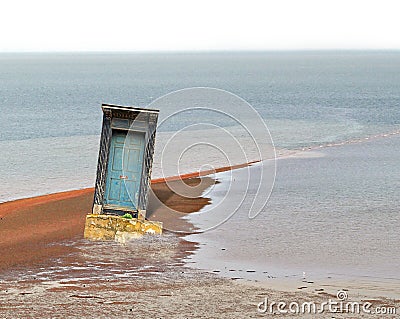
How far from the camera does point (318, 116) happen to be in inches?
2559

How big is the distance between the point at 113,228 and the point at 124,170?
1.67m

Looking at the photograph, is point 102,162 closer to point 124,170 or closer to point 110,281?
point 124,170

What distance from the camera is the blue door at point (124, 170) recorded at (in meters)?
20.3

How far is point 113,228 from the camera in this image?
19750mm

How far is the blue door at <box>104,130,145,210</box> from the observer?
66.5 feet

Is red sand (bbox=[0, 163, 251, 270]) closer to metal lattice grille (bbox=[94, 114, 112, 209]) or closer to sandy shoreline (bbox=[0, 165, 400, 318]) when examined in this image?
sandy shoreline (bbox=[0, 165, 400, 318])

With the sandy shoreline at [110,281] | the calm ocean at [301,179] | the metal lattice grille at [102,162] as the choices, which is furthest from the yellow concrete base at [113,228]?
the calm ocean at [301,179]

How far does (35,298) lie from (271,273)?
17.9 feet

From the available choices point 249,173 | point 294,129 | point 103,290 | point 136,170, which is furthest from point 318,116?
point 103,290

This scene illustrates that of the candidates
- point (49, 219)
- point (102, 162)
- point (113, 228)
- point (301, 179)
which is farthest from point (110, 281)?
point (301, 179)

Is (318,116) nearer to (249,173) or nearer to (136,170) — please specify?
(249,173)

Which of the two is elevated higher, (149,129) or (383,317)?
(149,129)

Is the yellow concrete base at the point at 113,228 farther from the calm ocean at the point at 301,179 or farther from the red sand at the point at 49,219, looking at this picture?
the calm ocean at the point at 301,179

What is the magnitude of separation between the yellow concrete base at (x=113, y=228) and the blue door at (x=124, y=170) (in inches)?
26.0
